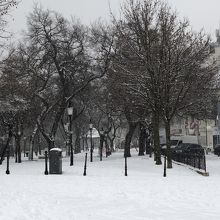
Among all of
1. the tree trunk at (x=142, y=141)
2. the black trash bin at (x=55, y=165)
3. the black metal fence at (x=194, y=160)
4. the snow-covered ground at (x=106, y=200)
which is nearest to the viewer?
the snow-covered ground at (x=106, y=200)

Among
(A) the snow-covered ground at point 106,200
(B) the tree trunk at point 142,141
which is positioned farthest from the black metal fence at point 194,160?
(B) the tree trunk at point 142,141

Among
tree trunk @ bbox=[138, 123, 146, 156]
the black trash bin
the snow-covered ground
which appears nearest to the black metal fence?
the black trash bin

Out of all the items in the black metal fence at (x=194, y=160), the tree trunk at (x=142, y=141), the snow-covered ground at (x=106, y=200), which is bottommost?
the snow-covered ground at (x=106, y=200)

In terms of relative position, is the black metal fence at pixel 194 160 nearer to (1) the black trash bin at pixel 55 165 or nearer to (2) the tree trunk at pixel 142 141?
(1) the black trash bin at pixel 55 165

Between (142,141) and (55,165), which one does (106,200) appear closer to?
(55,165)

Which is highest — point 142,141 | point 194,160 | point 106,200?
point 142,141

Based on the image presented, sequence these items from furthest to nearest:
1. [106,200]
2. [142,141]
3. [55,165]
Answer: [142,141], [55,165], [106,200]

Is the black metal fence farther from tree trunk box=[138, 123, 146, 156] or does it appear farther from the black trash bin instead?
tree trunk box=[138, 123, 146, 156]

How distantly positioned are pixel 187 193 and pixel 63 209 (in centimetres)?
500

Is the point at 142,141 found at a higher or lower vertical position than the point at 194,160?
higher

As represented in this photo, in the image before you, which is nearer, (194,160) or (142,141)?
(194,160)

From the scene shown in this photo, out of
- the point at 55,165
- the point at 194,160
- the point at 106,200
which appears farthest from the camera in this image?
the point at 194,160

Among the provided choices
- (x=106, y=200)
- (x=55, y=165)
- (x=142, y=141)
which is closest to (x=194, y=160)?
(x=55, y=165)

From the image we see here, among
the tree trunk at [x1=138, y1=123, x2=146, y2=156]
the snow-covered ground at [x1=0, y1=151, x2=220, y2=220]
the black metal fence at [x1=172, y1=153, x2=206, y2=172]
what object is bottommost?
the snow-covered ground at [x1=0, y1=151, x2=220, y2=220]
